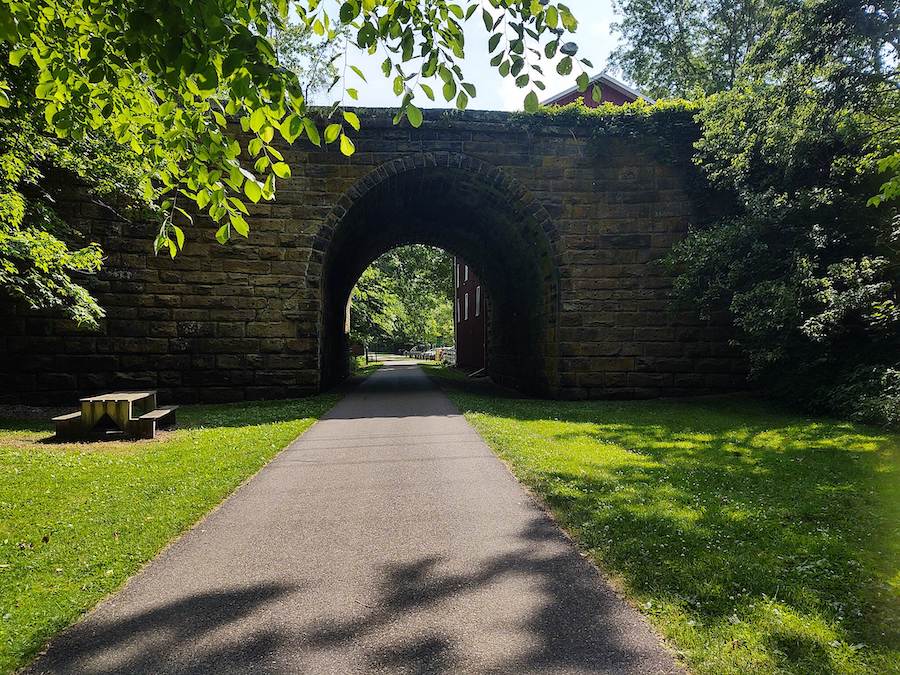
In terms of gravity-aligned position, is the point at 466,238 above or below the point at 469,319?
above

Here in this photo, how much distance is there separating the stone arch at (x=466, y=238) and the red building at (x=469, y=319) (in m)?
6.70

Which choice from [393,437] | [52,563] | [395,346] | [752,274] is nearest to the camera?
[52,563]

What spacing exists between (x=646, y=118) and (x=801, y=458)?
9500 millimetres

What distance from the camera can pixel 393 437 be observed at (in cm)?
858

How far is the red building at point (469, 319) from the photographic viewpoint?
2931cm

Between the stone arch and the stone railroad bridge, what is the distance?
8 cm

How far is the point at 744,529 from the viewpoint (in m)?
4.21

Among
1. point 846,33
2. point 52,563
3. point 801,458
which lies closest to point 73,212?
point 52,563

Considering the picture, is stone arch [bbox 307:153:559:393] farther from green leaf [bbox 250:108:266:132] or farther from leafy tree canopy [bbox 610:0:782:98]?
leafy tree canopy [bbox 610:0:782:98]

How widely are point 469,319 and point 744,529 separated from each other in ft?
93.8

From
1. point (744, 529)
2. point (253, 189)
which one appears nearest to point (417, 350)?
point (744, 529)

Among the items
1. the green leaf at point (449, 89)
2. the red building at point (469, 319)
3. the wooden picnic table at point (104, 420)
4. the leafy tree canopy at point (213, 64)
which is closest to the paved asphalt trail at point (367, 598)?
the leafy tree canopy at point (213, 64)

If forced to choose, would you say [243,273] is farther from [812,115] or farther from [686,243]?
[812,115]

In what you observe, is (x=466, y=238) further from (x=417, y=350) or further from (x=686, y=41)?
(x=417, y=350)
